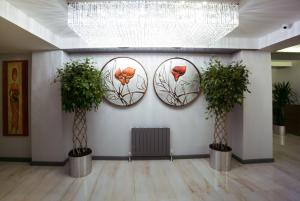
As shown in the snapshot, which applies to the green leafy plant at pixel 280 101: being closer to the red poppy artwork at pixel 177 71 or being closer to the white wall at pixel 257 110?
the white wall at pixel 257 110

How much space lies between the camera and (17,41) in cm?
282

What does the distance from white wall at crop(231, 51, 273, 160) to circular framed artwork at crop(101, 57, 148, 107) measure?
2.14 metres

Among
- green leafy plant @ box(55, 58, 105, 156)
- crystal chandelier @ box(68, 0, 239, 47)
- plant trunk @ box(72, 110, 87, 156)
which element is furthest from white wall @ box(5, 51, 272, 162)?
crystal chandelier @ box(68, 0, 239, 47)

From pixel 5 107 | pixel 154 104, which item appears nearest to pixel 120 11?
pixel 154 104

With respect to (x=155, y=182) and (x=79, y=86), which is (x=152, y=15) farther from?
(x=155, y=182)

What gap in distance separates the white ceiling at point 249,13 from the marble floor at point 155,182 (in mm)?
2541

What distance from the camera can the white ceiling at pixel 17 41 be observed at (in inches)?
88.7

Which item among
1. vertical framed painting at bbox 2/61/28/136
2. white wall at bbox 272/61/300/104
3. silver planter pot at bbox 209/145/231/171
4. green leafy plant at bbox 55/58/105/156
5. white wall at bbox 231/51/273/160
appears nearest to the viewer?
green leafy plant at bbox 55/58/105/156

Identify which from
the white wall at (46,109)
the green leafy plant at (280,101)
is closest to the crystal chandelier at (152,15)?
the white wall at (46,109)

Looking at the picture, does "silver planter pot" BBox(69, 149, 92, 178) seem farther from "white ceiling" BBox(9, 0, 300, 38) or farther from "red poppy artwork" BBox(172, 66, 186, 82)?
"red poppy artwork" BBox(172, 66, 186, 82)

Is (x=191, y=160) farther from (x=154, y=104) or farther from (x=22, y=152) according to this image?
(x=22, y=152)

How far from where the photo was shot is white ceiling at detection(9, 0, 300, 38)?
6.76ft

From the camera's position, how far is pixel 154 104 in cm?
370

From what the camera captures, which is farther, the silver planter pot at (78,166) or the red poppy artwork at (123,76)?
the red poppy artwork at (123,76)
